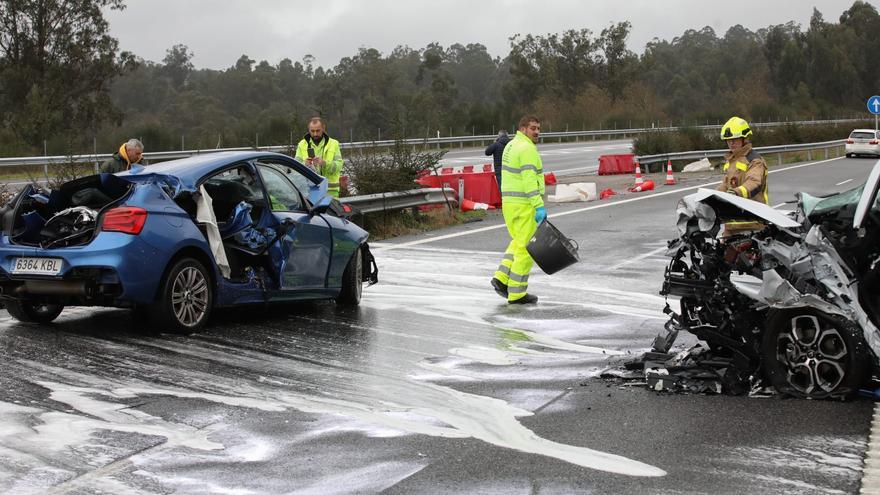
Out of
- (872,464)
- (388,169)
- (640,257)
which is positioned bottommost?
(872,464)

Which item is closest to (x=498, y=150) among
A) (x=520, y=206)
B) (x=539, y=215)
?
(x=520, y=206)

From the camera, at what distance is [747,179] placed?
9820 millimetres

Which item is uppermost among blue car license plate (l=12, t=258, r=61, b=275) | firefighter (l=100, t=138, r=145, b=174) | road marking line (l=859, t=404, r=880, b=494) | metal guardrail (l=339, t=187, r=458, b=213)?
firefighter (l=100, t=138, r=145, b=174)

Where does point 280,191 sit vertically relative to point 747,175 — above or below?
above

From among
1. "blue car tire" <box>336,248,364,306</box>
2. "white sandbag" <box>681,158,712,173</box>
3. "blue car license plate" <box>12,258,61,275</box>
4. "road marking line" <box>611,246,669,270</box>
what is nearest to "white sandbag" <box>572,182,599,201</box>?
"road marking line" <box>611,246,669,270</box>

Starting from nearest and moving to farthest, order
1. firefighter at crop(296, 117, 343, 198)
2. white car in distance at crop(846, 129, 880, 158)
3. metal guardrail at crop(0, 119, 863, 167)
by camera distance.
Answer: firefighter at crop(296, 117, 343, 198) → metal guardrail at crop(0, 119, 863, 167) → white car in distance at crop(846, 129, 880, 158)

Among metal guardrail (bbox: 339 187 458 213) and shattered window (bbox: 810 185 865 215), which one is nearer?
shattered window (bbox: 810 185 865 215)

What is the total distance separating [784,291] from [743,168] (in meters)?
2.98

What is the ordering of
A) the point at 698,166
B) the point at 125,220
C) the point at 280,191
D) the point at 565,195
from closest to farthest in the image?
the point at 125,220 → the point at 280,191 → the point at 565,195 → the point at 698,166

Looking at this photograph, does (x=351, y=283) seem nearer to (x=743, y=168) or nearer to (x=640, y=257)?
(x=743, y=168)

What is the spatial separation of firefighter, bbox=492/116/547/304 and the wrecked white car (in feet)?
12.2

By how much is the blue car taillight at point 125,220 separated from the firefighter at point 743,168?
481 cm

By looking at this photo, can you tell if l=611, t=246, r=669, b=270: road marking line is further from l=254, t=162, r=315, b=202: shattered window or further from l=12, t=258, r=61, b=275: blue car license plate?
l=12, t=258, r=61, b=275: blue car license plate

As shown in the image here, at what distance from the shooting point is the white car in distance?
49312 millimetres
